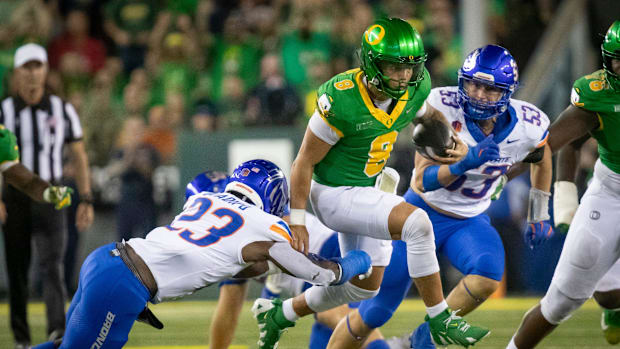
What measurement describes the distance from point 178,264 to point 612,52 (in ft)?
7.72

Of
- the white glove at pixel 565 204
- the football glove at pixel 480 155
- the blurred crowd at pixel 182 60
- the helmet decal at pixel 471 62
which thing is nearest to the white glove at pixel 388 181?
the football glove at pixel 480 155

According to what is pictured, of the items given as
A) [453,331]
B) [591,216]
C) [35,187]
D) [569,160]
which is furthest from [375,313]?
[35,187]

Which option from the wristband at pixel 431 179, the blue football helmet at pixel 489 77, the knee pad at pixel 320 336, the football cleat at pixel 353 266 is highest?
the blue football helmet at pixel 489 77

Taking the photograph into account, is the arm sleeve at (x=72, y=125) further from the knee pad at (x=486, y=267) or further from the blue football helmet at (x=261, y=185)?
the knee pad at (x=486, y=267)

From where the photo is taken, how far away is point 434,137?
481 cm

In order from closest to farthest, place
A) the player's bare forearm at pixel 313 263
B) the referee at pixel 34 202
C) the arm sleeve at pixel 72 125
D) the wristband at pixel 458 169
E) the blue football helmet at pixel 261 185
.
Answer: the player's bare forearm at pixel 313 263 → the blue football helmet at pixel 261 185 → the wristband at pixel 458 169 → the referee at pixel 34 202 → the arm sleeve at pixel 72 125

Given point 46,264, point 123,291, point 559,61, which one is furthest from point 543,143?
point 559,61

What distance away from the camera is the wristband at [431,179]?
500cm

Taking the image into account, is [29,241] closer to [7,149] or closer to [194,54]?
[7,149]

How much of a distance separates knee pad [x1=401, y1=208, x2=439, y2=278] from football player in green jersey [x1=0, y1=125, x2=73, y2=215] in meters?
2.45

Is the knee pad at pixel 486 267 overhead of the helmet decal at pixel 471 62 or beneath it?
beneath

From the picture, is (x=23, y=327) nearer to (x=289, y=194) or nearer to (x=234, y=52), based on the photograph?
(x=289, y=194)

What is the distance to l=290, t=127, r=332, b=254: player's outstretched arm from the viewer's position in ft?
14.9

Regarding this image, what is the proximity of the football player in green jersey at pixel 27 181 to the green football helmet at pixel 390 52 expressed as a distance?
2311mm
